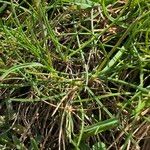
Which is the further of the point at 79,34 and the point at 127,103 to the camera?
the point at 79,34

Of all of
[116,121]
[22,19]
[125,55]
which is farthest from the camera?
[22,19]

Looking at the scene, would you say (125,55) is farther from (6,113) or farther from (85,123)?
(6,113)

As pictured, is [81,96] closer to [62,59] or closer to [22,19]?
[62,59]

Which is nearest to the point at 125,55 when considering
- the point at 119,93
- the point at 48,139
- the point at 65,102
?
the point at 119,93

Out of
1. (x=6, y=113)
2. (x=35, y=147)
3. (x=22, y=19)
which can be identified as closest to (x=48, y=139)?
(x=35, y=147)

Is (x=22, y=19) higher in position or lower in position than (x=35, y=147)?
higher

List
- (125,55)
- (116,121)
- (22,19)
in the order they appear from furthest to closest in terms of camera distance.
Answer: (22,19) → (125,55) → (116,121)

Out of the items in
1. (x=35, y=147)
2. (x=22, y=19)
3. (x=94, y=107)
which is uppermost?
(x=22, y=19)
